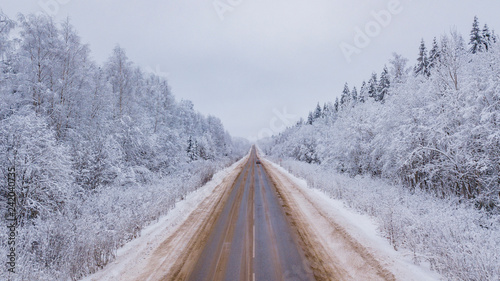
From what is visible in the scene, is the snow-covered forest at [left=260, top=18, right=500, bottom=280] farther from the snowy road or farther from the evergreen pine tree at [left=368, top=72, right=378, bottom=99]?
the evergreen pine tree at [left=368, top=72, right=378, bottom=99]

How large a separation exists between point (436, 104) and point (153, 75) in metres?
33.4

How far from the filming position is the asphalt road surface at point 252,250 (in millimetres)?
5207

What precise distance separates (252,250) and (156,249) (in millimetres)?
2970

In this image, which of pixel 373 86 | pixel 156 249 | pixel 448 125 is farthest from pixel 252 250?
pixel 373 86

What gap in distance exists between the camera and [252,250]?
6504 millimetres

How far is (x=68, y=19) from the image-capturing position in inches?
537

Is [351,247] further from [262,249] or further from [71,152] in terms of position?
[71,152]

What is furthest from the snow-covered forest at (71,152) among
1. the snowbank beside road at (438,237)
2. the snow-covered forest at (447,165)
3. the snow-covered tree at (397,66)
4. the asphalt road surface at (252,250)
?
the snow-covered tree at (397,66)

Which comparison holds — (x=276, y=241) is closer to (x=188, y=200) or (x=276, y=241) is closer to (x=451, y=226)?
(x=451, y=226)

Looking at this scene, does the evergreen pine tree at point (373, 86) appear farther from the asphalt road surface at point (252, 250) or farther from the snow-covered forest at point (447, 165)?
the asphalt road surface at point (252, 250)

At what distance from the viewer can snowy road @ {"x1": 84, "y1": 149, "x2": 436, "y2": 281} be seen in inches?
204

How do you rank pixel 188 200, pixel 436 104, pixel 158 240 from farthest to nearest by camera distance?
pixel 188 200 < pixel 436 104 < pixel 158 240

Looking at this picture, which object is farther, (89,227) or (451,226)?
(89,227)

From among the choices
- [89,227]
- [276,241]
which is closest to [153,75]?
[89,227]
